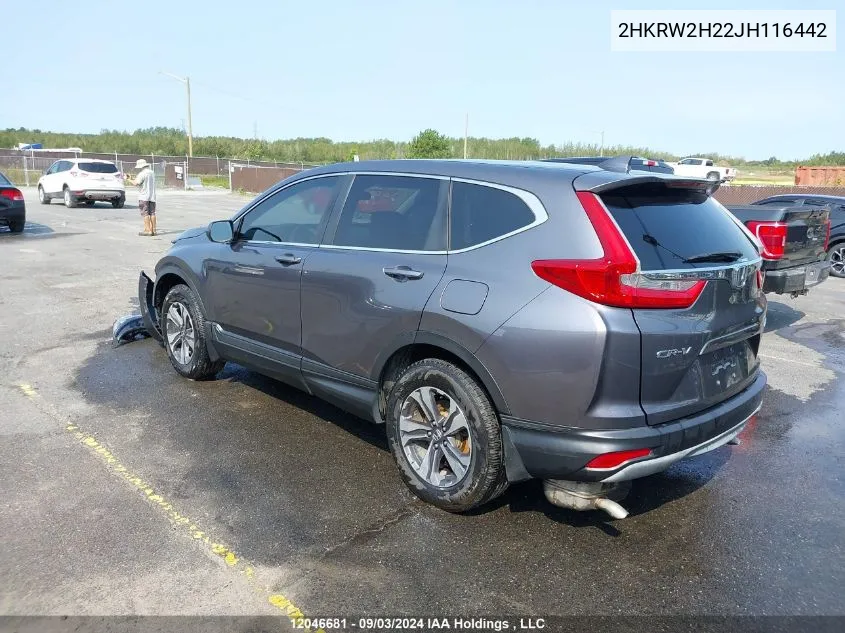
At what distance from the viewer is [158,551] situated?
3.14 meters

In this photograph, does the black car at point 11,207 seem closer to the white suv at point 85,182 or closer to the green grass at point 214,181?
the white suv at point 85,182

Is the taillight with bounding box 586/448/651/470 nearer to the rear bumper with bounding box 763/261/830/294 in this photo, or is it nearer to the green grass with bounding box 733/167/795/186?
the rear bumper with bounding box 763/261/830/294

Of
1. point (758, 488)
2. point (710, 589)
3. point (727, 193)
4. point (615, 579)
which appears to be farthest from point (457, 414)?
point (727, 193)

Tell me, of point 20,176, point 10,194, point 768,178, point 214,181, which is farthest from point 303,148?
point 10,194

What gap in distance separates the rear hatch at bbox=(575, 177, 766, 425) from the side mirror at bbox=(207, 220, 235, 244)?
280cm

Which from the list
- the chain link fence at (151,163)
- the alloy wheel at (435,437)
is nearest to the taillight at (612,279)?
the alloy wheel at (435,437)

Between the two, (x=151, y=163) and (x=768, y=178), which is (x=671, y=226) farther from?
(x=768, y=178)

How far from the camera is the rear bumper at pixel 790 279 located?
7.20 m

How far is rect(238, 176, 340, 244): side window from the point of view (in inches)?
171

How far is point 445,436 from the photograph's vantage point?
11.4 feet

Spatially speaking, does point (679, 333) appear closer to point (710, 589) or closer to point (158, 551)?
point (710, 589)

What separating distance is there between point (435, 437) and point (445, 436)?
0.24 feet

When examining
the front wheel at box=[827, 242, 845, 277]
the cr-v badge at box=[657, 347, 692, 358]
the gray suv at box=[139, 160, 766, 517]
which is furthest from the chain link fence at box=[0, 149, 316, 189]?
the cr-v badge at box=[657, 347, 692, 358]

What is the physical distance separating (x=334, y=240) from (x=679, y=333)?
2.09 metres
